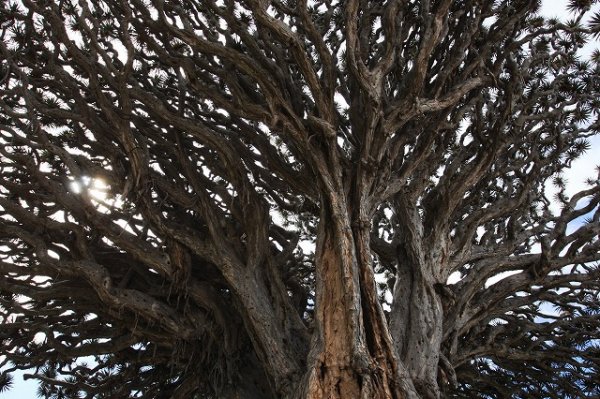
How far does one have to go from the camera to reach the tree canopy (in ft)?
15.2

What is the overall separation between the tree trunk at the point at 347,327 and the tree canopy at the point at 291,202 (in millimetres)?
17

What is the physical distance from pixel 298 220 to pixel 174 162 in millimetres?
2437

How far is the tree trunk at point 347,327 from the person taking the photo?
3.69 meters

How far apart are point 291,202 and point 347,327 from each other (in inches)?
126

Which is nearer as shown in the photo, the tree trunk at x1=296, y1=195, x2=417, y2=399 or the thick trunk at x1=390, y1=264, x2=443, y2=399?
the tree trunk at x1=296, y1=195, x2=417, y2=399

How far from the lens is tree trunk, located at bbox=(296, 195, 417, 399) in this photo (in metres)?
3.69

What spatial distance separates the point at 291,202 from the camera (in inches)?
272

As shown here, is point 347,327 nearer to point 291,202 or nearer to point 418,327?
point 418,327

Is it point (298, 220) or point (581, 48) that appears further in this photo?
point (298, 220)

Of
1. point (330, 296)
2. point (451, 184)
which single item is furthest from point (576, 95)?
point (330, 296)

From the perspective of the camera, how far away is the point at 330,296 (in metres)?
4.20

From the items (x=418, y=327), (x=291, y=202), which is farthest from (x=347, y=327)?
(x=291, y=202)

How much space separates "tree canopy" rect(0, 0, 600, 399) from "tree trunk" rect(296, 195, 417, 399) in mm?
17

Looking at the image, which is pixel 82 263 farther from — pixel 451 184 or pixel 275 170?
pixel 451 184
